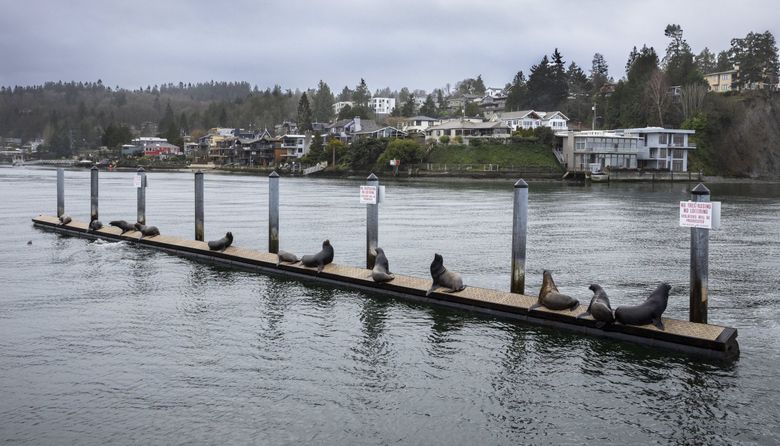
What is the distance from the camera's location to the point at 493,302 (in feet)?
40.6

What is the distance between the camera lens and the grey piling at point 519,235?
1277cm

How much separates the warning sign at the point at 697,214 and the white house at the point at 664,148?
88686 mm

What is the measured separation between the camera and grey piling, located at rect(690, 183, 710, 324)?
1054 cm

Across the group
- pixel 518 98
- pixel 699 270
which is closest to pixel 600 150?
pixel 518 98

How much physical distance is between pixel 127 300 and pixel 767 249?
70.8 ft

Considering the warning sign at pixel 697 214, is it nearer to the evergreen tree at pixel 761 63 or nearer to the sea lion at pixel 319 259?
the sea lion at pixel 319 259

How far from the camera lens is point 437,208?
40594mm

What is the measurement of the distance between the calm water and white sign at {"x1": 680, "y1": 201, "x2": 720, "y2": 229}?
86.9 inches

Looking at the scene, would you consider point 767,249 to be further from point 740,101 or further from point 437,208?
point 740,101

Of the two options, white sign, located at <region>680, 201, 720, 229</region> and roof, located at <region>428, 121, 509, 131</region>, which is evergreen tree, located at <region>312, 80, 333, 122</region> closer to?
roof, located at <region>428, 121, 509, 131</region>

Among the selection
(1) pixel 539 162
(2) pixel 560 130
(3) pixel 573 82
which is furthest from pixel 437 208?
(3) pixel 573 82

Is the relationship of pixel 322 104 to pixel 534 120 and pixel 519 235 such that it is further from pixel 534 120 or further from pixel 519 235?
pixel 519 235

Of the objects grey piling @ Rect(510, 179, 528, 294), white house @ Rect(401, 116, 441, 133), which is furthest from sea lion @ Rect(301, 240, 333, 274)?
white house @ Rect(401, 116, 441, 133)

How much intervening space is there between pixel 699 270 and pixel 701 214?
3.25ft
